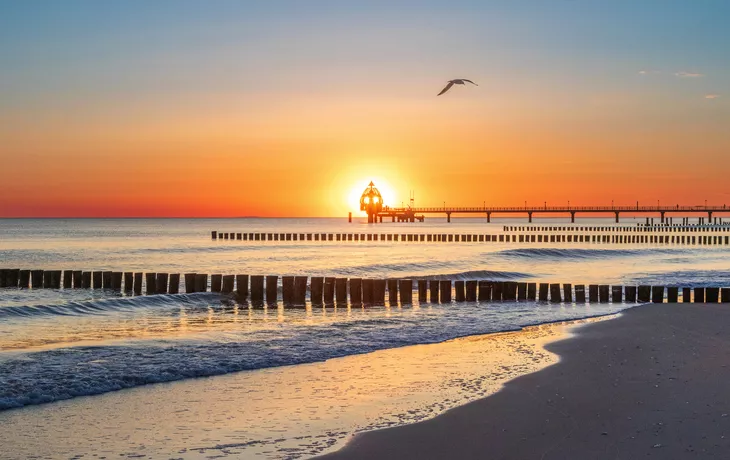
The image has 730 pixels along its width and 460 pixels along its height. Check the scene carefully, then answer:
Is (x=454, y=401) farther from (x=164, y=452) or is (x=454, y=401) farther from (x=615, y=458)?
(x=164, y=452)

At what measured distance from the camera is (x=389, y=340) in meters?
14.2

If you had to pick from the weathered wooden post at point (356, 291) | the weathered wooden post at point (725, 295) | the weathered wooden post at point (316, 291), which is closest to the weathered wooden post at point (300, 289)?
the weathered wooden post at point (316, 291)

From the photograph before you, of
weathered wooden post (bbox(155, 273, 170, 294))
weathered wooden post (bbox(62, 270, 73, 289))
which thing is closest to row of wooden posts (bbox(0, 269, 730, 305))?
weathered wooden post (bbox(155, 273, 170, 294))

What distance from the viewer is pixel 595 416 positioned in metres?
8.02

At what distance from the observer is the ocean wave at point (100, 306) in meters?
18.6

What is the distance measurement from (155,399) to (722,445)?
20.5ft

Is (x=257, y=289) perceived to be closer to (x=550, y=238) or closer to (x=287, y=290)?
(x=287, y=290)

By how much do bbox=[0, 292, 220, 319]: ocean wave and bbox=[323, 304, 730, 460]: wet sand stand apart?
12060 mm

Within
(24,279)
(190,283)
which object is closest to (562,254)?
(190,283)

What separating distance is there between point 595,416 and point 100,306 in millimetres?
15036

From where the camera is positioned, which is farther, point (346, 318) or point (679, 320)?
point (346, 318)

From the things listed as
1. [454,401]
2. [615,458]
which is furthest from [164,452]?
[615,458]

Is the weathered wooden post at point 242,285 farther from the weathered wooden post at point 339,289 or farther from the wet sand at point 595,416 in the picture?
the wet sand at point 595,416

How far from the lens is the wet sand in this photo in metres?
6.84
